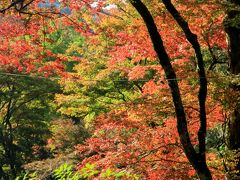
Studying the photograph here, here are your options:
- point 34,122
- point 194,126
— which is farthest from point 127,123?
point 34,122

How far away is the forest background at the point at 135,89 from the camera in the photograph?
569 cm

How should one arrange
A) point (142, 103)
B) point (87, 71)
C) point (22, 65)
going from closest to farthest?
point (142, 103) → point (87, 71) → point (22, 65)

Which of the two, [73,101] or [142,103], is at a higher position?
[73,101]

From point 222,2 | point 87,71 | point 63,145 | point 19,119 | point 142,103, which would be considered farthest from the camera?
point 19,119

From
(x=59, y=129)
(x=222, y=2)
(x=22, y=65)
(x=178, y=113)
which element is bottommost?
(x=178, y=113)

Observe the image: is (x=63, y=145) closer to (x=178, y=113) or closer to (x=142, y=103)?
(x=142, y=103)

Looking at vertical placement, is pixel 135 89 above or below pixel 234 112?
above

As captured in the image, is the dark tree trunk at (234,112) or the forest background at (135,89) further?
the dark tree trunk at (234,112)

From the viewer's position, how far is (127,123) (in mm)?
11758

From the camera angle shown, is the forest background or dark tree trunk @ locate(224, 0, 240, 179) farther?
dark tree trunk @ locate(224, 0, 240, 179)

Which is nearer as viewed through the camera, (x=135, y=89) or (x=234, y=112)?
(x=234, y=112)

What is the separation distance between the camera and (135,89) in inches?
587

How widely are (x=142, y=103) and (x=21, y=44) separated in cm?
982

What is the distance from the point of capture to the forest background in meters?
5.69
